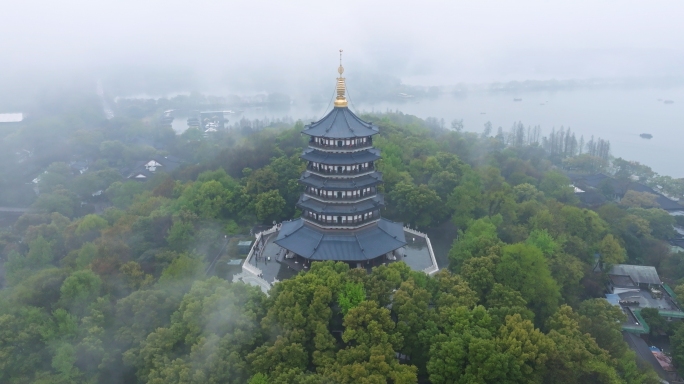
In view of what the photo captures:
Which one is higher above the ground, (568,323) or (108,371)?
(568,323)

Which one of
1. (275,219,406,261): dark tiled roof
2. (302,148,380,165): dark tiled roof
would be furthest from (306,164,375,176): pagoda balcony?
(275,219,406,261): dark tiled roof

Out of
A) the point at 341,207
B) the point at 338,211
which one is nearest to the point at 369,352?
the point at 338,211

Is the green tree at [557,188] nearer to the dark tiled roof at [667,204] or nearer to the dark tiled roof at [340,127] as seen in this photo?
the dark tiled roof at [667,204]

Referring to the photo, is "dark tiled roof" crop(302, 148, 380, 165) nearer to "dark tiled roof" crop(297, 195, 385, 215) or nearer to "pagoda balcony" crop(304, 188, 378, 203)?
"pagoda balcony" crop(304, 188, 378, 203)

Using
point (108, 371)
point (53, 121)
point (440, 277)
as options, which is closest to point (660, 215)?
point (440, 277)

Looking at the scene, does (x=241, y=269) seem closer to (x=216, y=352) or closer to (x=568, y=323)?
(x=216, y=352)

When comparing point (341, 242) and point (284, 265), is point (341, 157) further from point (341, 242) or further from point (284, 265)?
point (284, 265)

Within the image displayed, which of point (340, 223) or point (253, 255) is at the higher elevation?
point (340, 223)
